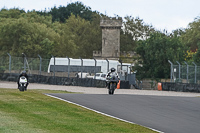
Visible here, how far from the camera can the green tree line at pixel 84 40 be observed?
72188 millimetres

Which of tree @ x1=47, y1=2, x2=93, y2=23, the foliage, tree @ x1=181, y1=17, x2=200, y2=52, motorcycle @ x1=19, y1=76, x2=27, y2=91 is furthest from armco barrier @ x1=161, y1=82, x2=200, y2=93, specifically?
tree @ x1=47, y1=2, x2=93, y2=23

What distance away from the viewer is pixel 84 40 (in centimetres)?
11619

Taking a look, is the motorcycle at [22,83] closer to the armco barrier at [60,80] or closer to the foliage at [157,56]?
the armco barrier at [60,80]


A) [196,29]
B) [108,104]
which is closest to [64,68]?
[108,104]


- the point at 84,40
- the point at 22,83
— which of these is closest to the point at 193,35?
the point at 84,40

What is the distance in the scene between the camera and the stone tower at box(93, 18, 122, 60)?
106 metres

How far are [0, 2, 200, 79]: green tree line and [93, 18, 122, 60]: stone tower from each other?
5.11 metres

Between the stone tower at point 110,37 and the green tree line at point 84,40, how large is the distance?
5115 mm

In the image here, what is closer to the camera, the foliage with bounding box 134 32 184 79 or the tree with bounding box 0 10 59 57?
the foliage with bounding box 134 32 184 79

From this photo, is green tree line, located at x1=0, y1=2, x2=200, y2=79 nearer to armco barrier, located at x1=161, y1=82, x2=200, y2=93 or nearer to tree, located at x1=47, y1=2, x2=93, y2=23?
tree, located at x1=47, y1=2, x2=93, y2=23

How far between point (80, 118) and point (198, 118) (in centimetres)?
410

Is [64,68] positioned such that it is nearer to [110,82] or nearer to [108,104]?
[110,82]

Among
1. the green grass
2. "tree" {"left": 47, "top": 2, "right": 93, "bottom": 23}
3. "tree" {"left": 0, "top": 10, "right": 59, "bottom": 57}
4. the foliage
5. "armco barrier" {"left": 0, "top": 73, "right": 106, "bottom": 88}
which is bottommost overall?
the green grass

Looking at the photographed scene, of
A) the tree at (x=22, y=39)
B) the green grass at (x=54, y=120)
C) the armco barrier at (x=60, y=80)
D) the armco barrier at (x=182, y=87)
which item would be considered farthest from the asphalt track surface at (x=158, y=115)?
the tree at (x=22, y=39)
